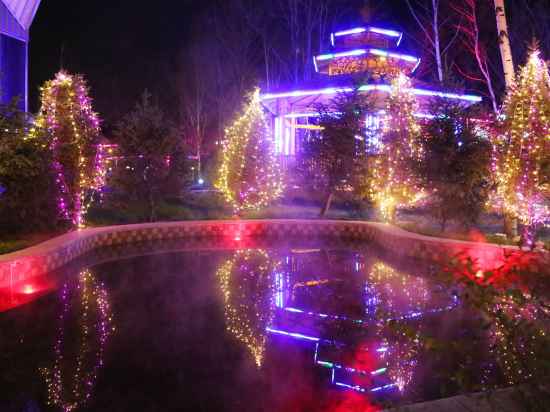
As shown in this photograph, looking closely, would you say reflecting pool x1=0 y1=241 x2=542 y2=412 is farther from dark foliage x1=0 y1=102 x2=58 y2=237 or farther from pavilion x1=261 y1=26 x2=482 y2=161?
pavilion x1=261 y1=26 x2=482 y2=161

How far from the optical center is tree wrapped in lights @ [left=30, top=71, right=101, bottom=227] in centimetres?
1253

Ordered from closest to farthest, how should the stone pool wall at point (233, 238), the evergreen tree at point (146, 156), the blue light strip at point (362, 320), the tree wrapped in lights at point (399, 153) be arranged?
the blue light strip at point (362, 320) < the stone pool wall at point (233, 238) < the tree wrapped in lights at point (399, 153) < the evergreen tree at point (146, 156)

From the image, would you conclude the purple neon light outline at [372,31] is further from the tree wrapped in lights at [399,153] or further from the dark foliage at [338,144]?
the tree wrapped in lights at [399,153]

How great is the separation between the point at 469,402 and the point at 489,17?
94.5 ft

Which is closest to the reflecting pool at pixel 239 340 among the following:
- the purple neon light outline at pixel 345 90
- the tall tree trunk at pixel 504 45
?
the tall tree trunk at pixel 504 45

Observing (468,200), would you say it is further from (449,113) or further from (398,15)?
(398,15)

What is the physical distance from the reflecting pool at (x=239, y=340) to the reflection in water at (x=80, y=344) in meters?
0.02

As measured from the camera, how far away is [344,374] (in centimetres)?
580

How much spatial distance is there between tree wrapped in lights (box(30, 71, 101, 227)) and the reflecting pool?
227 centimetres

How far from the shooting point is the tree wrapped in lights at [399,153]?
14188 mm

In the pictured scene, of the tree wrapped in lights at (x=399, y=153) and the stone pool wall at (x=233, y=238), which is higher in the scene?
the tree wrapped in lights at (x=399, y=153)

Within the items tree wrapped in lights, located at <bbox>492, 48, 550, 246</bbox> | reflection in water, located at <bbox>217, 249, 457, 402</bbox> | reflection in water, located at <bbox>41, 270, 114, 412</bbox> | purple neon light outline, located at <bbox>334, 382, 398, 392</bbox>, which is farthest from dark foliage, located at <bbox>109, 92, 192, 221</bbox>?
purple neon light outline, located at <bbox>334, 382, 398, 392</bbox>

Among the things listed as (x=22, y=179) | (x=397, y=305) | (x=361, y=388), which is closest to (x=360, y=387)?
(x=361, y=388)

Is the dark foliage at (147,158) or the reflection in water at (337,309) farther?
the dark foliage at (147,158)
